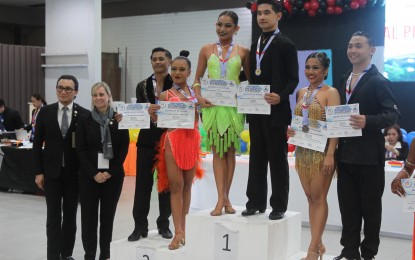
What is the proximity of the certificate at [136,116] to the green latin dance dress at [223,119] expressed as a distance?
1.39ft

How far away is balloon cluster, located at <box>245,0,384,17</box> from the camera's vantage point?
369 inches

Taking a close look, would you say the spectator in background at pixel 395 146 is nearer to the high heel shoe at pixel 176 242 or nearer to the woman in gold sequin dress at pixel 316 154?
the woman in gold sequin dress at pixel 316 154

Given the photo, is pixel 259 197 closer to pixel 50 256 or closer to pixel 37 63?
pixel 50 256

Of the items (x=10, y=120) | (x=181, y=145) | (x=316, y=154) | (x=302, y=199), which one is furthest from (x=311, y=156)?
(x=10, y=120)

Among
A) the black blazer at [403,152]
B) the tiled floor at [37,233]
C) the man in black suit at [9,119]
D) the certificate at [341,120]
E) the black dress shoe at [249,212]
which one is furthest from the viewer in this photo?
the man in black suit at [9,119]

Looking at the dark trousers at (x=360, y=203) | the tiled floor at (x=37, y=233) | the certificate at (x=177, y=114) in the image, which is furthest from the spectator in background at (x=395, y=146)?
the certificate at (x=177, y=114)

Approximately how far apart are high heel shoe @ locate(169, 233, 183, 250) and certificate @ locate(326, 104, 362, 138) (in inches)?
52.7

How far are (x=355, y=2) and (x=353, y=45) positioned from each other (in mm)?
6531

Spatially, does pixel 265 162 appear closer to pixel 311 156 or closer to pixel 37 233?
pixel 311 156

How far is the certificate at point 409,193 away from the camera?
3.21m

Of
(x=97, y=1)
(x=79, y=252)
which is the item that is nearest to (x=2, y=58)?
(x=97, y=1)

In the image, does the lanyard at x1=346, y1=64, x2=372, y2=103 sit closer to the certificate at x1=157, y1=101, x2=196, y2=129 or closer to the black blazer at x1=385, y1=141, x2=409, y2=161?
the certificate at x1=157, y1=101, x2=196, y2=129

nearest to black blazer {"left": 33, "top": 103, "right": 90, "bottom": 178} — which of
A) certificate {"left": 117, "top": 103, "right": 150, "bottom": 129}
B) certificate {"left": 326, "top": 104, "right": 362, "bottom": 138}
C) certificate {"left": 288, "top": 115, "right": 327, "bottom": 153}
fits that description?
certificate {"left": 117, "top": 103, "right": 150, "bottom": 129}

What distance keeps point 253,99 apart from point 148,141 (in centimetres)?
93
